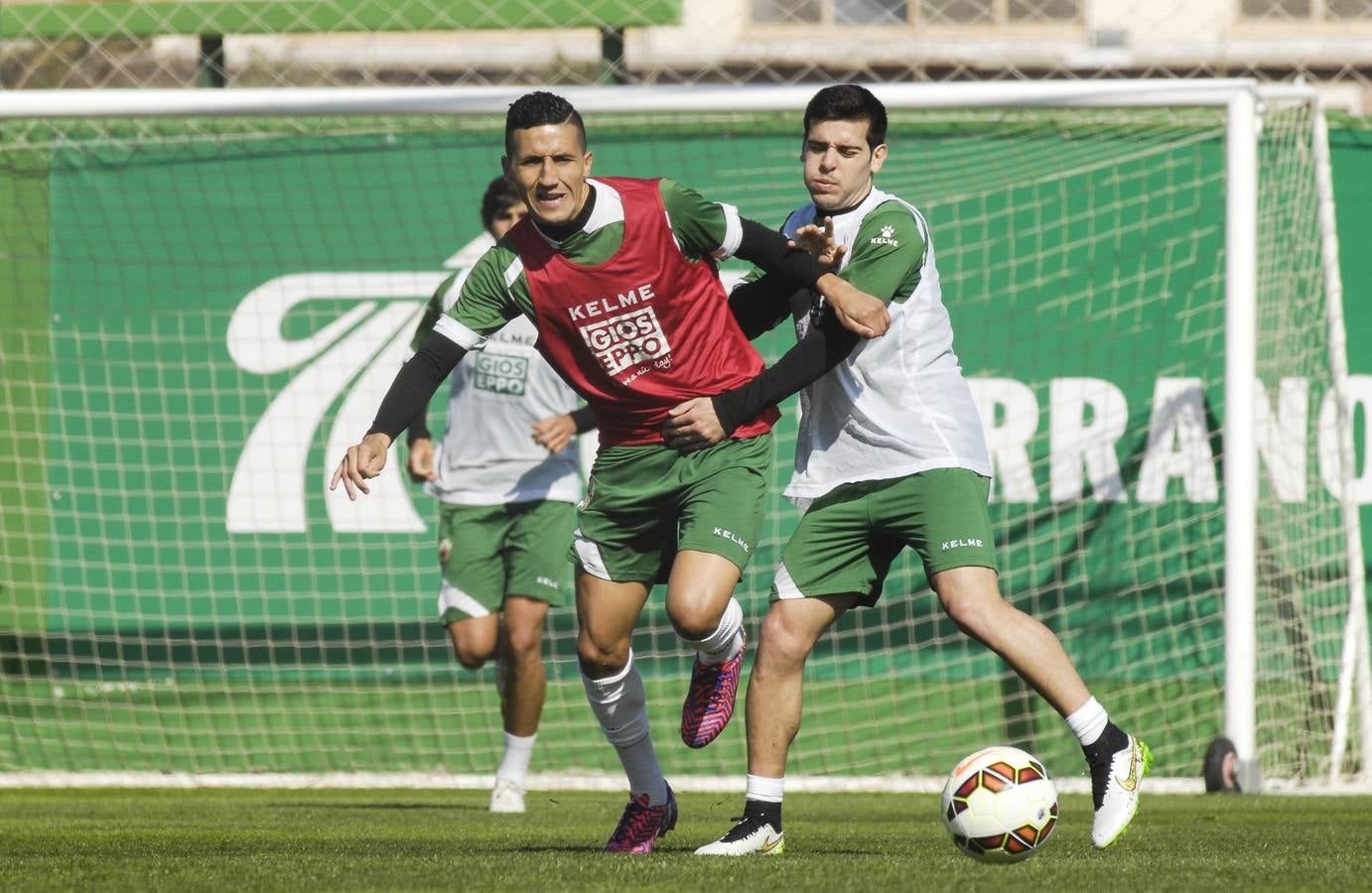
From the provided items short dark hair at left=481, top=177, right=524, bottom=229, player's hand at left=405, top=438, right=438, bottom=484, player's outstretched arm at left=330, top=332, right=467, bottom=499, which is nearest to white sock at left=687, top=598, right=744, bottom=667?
player's outstretched arm at left=330, top=332, right=467, bottom=499

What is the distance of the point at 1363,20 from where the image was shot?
21.9 meters

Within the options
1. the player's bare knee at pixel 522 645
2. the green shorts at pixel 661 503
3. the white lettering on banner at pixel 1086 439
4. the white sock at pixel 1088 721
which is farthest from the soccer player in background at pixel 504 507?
the white sock at pixel 1088 721

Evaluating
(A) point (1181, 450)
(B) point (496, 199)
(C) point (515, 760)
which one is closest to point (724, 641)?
(C) point (515, 760)

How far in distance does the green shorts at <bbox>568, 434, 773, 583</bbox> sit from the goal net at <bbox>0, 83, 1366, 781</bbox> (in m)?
4.09

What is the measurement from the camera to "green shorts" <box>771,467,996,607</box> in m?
4.84

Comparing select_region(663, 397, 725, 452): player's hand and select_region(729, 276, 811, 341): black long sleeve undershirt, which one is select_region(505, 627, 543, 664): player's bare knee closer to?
select_region(729, 276, 811, 341): black long sleeve undershirt

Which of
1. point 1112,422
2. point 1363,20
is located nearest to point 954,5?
point 1363,20

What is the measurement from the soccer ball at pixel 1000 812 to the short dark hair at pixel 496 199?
11.7ft

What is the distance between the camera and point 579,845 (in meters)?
5.46

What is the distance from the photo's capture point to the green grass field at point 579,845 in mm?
4031

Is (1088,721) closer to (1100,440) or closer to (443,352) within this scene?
(443,352)

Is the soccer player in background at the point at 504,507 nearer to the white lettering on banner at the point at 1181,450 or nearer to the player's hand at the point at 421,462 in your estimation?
the player's hand at the point at 421,462

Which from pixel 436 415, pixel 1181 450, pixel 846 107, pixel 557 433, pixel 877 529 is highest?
pixel 846 107

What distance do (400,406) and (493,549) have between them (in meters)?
2.72
